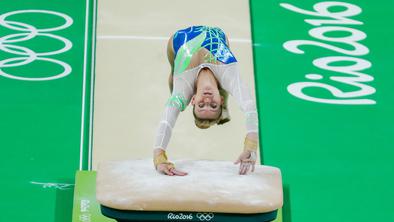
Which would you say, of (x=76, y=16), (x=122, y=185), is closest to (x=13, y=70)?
(x=76, y=16)

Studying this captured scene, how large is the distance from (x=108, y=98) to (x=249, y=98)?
1.30 meters

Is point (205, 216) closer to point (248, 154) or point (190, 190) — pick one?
point (190, 190)

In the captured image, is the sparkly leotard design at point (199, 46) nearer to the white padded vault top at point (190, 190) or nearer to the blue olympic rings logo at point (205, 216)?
the white padded vault top at point (190, 190)

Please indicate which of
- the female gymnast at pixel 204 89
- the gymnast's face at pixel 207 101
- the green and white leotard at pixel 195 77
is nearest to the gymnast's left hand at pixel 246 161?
the female gymnast at pixel 204 89

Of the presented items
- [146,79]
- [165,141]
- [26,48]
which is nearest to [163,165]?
[165,141]

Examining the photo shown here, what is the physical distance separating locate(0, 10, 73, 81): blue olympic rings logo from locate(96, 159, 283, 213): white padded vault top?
1352 mm

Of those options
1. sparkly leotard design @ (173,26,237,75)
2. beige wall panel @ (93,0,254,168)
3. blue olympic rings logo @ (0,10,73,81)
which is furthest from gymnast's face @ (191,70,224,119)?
blue olympic rings logo @ (0,10,73,81)

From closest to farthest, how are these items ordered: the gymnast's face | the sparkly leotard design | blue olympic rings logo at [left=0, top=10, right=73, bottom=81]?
1. the gymnast's face
2. the sparkly leotard design
3. blue olympic rings logo at [left=0, top=10, right=73, bottom=81]

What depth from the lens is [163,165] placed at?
185 inches

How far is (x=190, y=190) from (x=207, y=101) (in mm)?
642

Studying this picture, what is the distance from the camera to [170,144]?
17.8ft

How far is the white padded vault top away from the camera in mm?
4387

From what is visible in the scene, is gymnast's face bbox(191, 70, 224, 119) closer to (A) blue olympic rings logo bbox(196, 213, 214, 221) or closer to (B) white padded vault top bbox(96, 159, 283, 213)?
(B) white padded vault top bbox(96, 159, 283, 213)

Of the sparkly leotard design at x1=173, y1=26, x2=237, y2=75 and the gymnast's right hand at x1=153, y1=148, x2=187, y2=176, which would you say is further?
the sparkly leotard design at x1=173, y1=26, x2=237, y2=75
